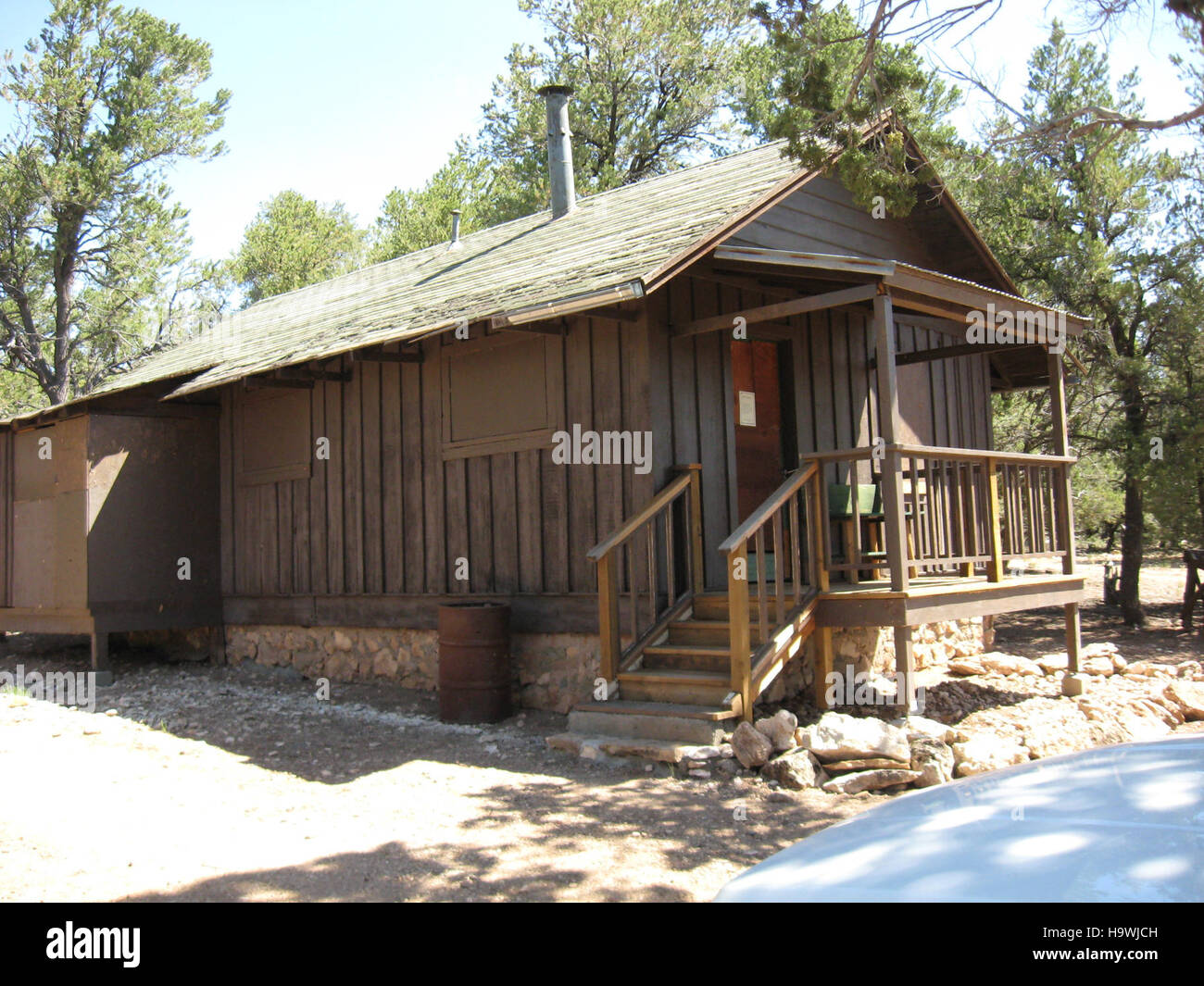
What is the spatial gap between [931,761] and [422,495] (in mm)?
5284

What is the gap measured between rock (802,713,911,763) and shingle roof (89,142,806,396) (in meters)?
3.13

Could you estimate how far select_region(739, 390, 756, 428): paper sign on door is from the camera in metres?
8.87

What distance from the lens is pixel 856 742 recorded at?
6.36 meters

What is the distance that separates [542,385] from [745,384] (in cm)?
181

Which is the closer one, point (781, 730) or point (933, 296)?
point (781, 730)


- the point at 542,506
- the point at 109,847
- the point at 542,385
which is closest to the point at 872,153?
the point at 542,385

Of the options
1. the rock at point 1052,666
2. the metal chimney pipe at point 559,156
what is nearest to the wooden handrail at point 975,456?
the rock at point 1052,666

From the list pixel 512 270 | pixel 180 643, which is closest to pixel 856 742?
pixel 512 270

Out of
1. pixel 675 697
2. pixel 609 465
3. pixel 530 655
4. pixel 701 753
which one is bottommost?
pixel 701 753

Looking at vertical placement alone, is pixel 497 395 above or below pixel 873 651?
above

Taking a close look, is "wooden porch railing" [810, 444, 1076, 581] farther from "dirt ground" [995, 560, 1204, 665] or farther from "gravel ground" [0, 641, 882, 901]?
"dirt ground" [995, 560, 1204, 665]

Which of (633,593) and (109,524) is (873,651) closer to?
(633,593)

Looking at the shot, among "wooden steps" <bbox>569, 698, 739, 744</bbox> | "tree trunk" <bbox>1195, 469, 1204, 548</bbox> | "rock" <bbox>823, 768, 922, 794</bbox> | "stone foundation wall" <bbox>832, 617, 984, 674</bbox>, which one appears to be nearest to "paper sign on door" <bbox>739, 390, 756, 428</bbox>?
"stone foundation wall" <bbox>832, 617, 984, 674</bbox>
